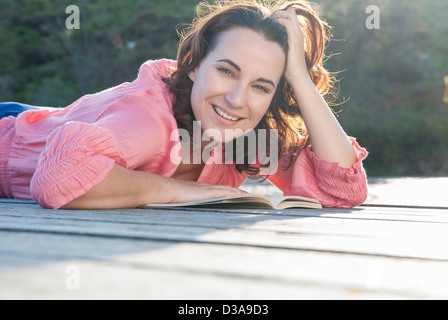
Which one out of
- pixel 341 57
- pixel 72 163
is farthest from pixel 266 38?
pixel 341 57

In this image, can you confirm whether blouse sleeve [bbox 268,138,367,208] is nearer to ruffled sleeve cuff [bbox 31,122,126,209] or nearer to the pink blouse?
the pink blouse

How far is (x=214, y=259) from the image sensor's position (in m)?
0.94

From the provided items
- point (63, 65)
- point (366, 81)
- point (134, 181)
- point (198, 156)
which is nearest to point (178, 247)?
point (134, 181)

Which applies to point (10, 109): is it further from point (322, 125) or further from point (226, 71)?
point (322, 125)

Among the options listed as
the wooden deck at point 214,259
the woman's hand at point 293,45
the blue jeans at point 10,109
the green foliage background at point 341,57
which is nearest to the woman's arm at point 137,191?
the wooden deck at point 214,259

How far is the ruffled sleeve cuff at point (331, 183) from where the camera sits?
231cm

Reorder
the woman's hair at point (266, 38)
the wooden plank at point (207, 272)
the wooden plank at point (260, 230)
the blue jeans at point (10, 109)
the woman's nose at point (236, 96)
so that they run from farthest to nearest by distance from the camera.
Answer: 1. the blue jeans at point (10, 109)
2. the woman's hair at point (266, 38)
3. the woman's nose at point (236, 96)
4. the wooden plank at point (260, 230)
5. the wooden plank at point (207, 272)

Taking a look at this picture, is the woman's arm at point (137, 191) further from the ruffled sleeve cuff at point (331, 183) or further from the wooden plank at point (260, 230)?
the ruffled sleeve cuff at point (331, 183)

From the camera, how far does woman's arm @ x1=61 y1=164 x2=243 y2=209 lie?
181cm

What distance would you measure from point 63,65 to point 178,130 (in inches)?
557

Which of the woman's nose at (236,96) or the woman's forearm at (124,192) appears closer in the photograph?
the woman's forearm at (124,192)

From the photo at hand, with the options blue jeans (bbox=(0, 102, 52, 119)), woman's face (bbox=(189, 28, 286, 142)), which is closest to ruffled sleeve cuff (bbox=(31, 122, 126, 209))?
woman's face (bbox=(189, 28, 286, 142))

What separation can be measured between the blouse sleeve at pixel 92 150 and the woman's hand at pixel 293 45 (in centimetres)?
63

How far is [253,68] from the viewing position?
84.6 inches
